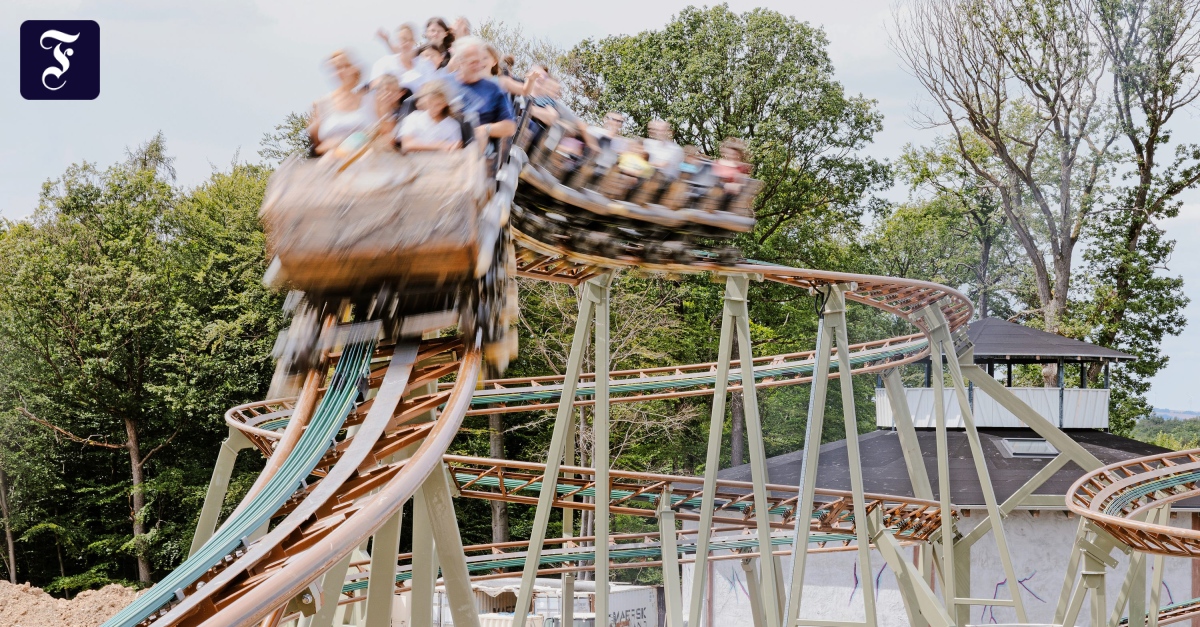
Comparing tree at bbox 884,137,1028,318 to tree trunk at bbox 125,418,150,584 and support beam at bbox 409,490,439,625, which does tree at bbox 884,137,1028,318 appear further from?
support beam at bbox 409,490,439,625

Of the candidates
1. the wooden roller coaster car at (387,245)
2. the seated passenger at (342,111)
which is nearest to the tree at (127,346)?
the seated passenger at (342,111)

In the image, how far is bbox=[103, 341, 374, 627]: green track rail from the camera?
147 inches

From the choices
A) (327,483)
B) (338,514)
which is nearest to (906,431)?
(327,483)

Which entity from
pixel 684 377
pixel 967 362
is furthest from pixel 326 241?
pixel 967 362

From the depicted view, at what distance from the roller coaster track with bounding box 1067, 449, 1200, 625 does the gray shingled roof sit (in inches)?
157

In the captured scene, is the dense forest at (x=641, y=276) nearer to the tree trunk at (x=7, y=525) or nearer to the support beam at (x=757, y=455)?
the tree trunk at (x=7, y=525)

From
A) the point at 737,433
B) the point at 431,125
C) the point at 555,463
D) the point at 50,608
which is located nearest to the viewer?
the point at 431,125

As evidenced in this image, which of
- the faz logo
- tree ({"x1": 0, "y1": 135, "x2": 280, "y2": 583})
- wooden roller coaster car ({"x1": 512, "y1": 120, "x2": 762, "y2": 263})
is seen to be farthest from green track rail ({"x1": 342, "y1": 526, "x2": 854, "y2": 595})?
tree ({"x1": 0, "y1": 135, "x2": 280, "y2": 583})

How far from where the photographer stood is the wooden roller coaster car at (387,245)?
16.7 ft

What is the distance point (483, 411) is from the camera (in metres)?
11.7

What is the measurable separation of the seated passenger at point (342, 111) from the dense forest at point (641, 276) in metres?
14.6

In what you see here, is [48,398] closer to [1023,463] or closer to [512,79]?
[1023,463]

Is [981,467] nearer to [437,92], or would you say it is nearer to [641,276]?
[437,92]

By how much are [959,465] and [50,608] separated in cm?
1251
